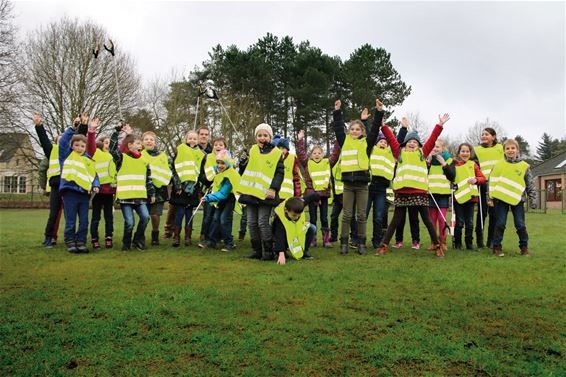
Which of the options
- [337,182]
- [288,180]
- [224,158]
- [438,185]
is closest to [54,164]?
[224,158]

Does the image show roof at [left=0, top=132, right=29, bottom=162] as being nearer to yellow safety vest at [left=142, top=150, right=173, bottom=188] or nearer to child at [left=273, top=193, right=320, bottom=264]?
yellow safety vest at [left=142, top=150, right=173, bottom=188]

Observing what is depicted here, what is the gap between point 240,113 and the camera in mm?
35719

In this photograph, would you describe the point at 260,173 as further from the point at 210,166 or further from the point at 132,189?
the point at 132,189

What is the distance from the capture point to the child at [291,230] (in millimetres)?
7094

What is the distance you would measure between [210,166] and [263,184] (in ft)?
6.93

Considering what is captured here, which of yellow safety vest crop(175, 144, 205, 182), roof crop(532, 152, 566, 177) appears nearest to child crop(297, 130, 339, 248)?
yellow safety vest crop(175, 144, 205, 182)

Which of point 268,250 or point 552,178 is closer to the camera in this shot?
point 268,250

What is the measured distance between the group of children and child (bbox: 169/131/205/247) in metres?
0.02

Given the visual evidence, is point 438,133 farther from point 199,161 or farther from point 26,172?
point 26,172

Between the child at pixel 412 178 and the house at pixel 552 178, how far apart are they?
1618 inches

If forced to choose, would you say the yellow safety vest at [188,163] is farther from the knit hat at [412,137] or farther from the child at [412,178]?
the knit hat at [412,137]

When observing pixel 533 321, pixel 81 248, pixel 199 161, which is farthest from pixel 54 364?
pixel 199 161

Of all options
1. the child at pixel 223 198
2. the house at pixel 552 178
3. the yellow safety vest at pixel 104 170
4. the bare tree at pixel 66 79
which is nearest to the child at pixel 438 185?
the child at pixel 223 198

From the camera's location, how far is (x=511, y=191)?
8.07 meters
